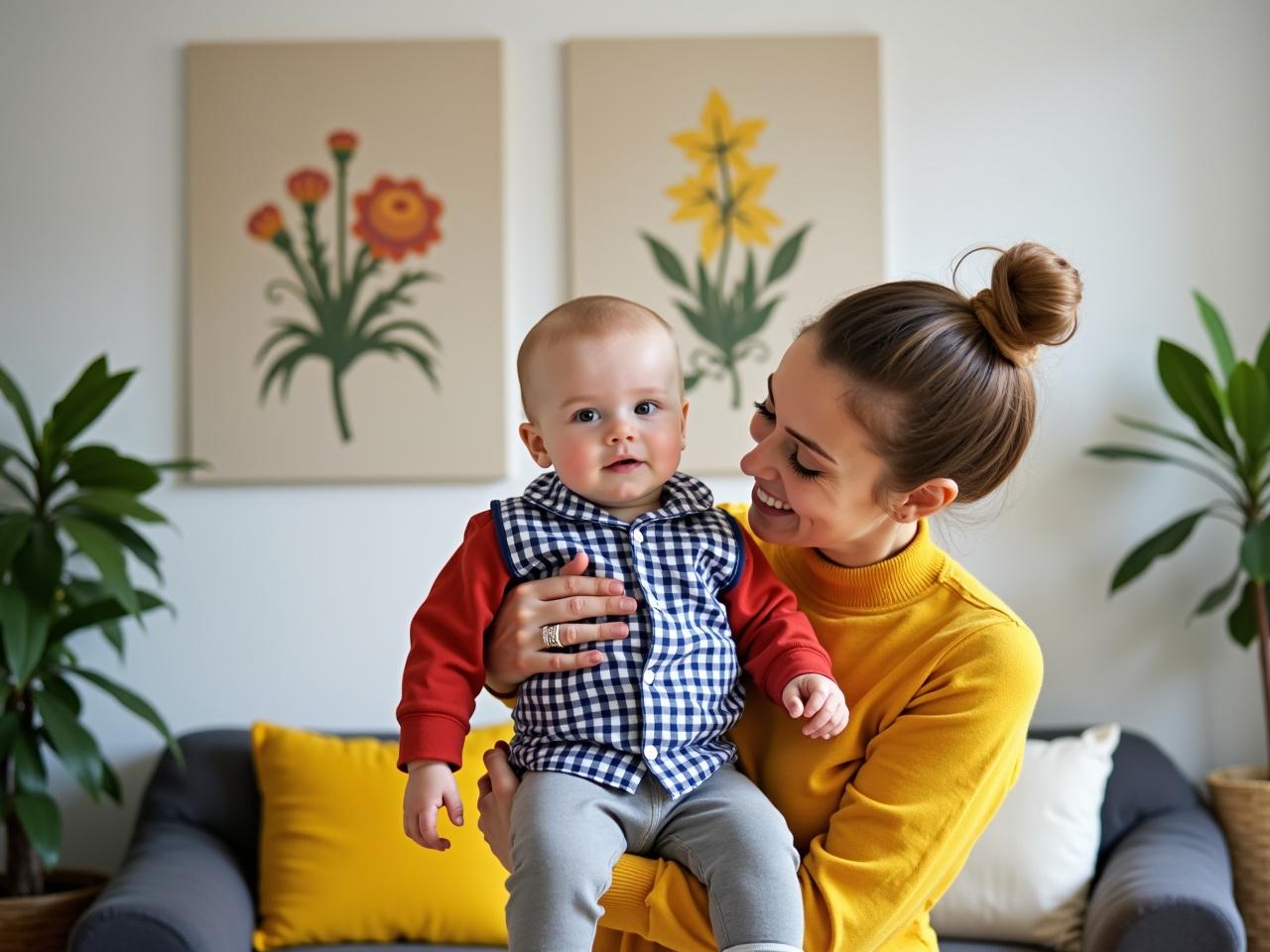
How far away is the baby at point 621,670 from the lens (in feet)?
4.08

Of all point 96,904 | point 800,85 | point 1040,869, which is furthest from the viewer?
point 800,85

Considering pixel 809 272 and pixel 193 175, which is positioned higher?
pixel 193 175

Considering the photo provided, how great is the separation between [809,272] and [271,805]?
1.87 meters

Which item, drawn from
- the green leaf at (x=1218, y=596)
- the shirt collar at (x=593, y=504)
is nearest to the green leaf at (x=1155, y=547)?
the green leaf at (x=1218, y=596)

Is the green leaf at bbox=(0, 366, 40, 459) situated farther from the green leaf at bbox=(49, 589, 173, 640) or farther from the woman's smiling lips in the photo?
the woman's smiling lips

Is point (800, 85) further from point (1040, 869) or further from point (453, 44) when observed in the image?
point (1040, 869)

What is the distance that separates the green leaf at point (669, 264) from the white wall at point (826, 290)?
0.79 feet

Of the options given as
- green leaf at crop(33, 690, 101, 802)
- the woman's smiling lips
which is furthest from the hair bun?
green leaf at crop(33, 690, 101, 802)

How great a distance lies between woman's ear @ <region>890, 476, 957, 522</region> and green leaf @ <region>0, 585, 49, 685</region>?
2160 mm

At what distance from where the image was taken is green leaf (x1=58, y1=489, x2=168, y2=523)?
302 centimetres

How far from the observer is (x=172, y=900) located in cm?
267

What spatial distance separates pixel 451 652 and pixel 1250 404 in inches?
94.5

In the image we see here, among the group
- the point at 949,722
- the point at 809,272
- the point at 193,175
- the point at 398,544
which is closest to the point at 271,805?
the point at 398,544

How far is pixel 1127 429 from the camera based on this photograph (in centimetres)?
349
